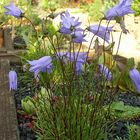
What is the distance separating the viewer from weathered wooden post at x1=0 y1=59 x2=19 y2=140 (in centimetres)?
323

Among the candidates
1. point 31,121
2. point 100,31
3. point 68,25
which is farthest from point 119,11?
point 31,121

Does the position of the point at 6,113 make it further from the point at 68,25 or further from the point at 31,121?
the point at 68,25

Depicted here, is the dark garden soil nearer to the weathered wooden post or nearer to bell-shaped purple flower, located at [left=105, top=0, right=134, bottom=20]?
the weathered wooden post

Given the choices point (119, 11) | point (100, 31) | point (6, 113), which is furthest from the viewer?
point (6, 113)

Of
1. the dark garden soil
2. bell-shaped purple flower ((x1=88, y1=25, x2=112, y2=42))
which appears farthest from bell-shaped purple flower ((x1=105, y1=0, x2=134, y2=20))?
the dark garden soil

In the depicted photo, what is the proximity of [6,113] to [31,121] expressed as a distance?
22 cm

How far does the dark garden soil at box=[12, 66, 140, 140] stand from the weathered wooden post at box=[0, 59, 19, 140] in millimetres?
102

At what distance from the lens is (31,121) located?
11.9 feet

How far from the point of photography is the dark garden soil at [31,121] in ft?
11.2

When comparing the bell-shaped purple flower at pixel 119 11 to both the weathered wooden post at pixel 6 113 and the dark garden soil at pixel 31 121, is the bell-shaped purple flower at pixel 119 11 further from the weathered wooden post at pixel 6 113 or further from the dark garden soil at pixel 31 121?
the weathered wooden post at pixel 6 113

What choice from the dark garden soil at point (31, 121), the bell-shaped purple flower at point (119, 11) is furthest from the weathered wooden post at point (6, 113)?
the bell-shaped purple flower at point (119, 11)

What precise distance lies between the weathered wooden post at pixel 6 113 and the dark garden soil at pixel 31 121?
4.0 inches

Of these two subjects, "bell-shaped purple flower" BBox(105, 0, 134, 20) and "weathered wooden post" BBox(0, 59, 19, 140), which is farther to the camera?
"weathered wooden post" BBox(0, 59, 19, 140)

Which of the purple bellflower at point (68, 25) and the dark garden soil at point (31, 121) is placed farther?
the dark garden soil at point (31, 121)
